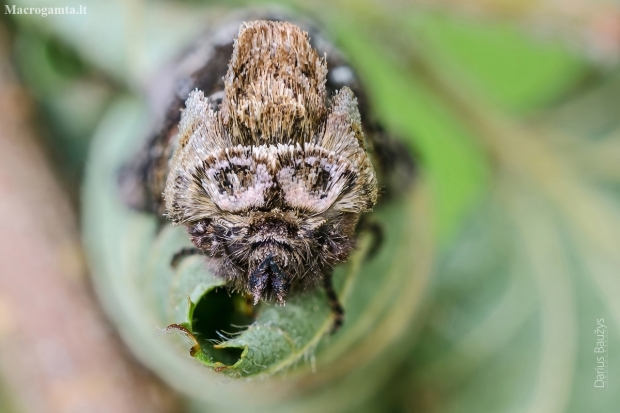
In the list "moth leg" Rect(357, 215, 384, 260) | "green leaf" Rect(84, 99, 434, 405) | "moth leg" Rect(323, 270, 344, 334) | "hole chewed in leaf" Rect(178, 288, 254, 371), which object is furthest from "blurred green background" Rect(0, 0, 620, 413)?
"hole chewed in leaf" Rect(178, 288, 254, 371)

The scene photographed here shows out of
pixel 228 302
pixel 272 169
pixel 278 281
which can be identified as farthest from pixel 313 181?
pixel 228 302

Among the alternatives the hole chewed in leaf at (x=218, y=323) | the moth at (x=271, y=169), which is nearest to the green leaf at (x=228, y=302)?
the hole chewed in leaf at (x=218, y=323)

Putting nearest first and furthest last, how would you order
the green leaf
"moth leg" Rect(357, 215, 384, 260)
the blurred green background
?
1. the green leaf
2. "moth leg" Rect(357, 215, 384, 260)
3. the blurred green background

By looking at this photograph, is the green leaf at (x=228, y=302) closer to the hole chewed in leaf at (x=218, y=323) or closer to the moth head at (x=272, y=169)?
the hole chewed in leaf at (x=218, y=323)

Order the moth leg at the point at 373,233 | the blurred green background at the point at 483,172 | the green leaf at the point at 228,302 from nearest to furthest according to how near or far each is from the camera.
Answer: the green leaf at the point at 228,302 < the moth leg at the point at 373,233 < the blurred green background at the point at 483,172

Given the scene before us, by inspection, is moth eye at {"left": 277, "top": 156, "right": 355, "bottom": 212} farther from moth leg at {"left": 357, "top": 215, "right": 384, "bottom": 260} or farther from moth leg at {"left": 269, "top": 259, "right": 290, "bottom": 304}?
moth leg at {"left": 357, "top": 215, "right": 384, "bottom": 260}

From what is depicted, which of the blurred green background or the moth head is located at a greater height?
the blurred green background

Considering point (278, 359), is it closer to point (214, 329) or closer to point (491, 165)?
point (214, 329)
